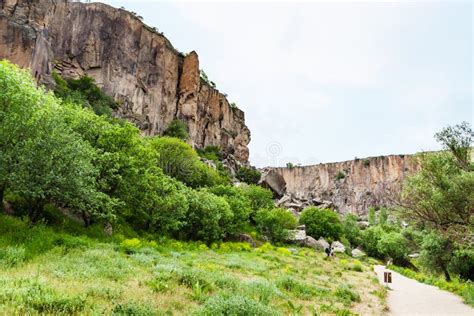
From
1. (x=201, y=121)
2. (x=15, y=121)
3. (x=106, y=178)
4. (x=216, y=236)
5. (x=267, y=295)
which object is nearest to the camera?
(x=267, y=295)

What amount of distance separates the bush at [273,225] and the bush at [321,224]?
13895 mm

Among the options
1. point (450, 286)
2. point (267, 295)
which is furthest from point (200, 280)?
point (450, 286)

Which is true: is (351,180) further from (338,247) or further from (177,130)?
(177,130)

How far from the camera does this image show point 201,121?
82500 millimetres

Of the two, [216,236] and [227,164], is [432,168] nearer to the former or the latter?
[216,236]

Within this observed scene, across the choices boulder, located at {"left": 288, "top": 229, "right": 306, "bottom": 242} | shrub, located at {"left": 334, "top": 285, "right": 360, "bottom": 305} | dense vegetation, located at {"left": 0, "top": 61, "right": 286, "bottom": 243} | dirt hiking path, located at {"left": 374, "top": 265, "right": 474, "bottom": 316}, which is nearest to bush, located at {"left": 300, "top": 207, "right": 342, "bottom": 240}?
boulder, located at {"left": 288, "top": 229, "right": 306, "bottom": 242}

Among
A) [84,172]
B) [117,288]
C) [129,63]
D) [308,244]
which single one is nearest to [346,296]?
[117,288]

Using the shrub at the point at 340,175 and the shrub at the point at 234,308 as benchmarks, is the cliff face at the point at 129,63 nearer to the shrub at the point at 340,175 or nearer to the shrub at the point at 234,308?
the shrub at the point at 234,308

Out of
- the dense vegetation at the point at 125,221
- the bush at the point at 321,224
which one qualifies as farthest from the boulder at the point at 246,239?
the bush at the point at 321,224

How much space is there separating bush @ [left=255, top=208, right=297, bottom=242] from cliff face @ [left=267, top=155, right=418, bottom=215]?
55784 millimetres

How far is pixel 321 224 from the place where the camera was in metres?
59.5

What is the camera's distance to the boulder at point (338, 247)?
52000 millimetres

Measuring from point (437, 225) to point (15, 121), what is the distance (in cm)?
2108

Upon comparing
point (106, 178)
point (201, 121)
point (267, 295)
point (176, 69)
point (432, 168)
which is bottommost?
point (267, 295)
